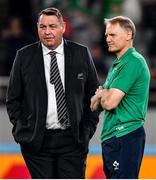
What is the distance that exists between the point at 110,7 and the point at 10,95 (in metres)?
4.93

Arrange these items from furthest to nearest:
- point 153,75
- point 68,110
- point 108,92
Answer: point 153,75 < point 68,110 < point 108,92

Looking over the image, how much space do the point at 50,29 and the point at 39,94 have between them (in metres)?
0.51

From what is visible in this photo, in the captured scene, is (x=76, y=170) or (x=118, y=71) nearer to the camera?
(x=118, y=71)

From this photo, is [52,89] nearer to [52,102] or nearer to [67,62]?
[52,102]

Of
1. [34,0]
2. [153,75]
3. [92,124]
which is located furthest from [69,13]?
[92,124]

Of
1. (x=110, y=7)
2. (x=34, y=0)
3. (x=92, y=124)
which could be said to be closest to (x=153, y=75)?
(x=110, y=7)

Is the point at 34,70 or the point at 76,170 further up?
the point at 34,70

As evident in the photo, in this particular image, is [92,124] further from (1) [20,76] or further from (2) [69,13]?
(2) [69,13]

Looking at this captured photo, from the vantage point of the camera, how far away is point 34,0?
1117cm

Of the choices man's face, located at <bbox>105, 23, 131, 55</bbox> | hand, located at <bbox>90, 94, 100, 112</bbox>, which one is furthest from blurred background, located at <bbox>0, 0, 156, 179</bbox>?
man's face, located at <bbox>105, 23, 131, 55</bbox>

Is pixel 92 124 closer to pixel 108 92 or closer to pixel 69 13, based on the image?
pixel 108 92

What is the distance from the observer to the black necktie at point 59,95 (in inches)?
248

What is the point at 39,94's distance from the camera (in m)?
6.33

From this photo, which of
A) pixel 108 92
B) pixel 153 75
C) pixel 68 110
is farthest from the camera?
pixel 153 75
